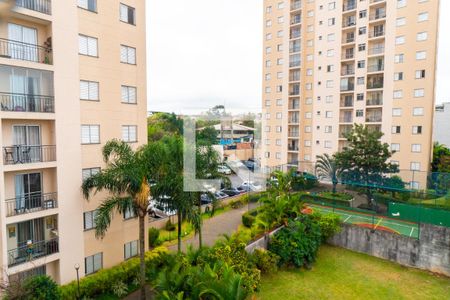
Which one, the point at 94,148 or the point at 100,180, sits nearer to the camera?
the point at 100,180

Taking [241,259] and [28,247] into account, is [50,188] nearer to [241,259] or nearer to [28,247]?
[28,247]

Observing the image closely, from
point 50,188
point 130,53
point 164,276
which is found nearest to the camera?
point 164,276

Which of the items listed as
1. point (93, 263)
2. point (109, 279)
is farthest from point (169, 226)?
point (109, 279)

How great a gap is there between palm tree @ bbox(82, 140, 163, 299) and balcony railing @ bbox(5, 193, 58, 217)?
140cm

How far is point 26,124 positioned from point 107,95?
3.74 meters

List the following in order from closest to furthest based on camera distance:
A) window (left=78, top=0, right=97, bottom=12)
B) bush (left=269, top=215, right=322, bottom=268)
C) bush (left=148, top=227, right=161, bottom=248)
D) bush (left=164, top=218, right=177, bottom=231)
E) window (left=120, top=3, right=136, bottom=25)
Result: 1. window (left=78, top=0, right=97, bottom=12)
2. bush (left=269, top=215, right=322, bottom=268)
3. window (left=120, top=3, right=136, bottom=25)
4. bush (left=148, top=227, right=161, bottom=248)
5. bush (left=164, top=218, right=177, bottom=231)

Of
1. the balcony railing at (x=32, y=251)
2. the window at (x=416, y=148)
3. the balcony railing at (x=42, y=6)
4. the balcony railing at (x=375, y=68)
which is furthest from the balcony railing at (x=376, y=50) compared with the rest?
the balcony railing at (x=32, y=251)

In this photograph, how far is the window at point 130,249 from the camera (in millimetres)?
15859

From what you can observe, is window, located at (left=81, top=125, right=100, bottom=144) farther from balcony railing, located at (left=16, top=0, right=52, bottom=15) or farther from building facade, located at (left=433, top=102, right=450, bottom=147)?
building facade, located at (left=433, top=102, right=450, bottom=147)

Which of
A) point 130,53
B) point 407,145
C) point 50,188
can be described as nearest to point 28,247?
point 50,188

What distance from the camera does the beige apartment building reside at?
28.9 m

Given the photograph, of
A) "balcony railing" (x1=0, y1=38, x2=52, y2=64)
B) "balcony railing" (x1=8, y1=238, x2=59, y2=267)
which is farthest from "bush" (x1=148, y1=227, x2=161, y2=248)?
"balcony railing" (x1=0, y1=38, x2=52, y2=64)

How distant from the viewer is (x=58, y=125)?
1284 cm

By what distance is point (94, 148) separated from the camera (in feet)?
47.0
